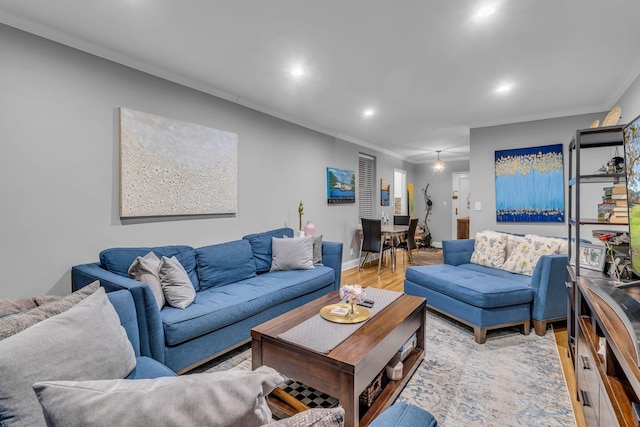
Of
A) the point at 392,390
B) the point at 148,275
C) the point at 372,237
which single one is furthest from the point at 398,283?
the point at 148,275

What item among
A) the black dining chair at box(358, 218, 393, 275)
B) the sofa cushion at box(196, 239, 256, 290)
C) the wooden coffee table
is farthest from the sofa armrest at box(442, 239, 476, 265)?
the sofa cushion at box(196, 239, 256, 290)

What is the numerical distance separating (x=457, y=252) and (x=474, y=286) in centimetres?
107

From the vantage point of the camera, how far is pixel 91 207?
234 centimetres

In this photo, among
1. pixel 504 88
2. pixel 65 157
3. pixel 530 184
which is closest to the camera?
pixel 65 157

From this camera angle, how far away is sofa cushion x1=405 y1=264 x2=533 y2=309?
8.59 feet

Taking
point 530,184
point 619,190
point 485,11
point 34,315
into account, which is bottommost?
point 34,315

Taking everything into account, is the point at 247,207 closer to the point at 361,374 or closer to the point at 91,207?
the point at 91,207

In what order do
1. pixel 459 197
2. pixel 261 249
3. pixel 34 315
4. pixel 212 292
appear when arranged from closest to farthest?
pixel 34 315
pixel 212 292
pixel 261 249
pixel 459 197

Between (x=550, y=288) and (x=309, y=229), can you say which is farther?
(x=309, y=229)

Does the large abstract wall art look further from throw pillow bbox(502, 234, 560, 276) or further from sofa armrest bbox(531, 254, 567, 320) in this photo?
sofa armrest bbox(531, 254, 567, 320)

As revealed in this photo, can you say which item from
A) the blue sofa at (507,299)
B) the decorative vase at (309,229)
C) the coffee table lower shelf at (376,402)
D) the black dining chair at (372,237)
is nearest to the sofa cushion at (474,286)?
the blue sofa at (507,299)

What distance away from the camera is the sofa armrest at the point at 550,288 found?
267 centimetres

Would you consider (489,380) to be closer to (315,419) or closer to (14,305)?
(315,419)

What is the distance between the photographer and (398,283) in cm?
452
